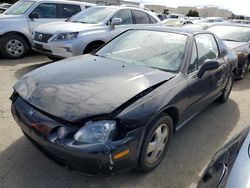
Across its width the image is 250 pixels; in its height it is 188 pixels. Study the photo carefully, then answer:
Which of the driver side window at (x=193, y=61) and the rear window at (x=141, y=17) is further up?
the rear window at (x=141, y=17)

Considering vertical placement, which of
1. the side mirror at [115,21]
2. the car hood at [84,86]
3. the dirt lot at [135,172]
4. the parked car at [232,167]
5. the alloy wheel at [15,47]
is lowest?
the dirt lot at [135,172]

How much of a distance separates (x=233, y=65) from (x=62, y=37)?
3878mm

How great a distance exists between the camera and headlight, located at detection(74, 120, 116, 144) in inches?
77.8

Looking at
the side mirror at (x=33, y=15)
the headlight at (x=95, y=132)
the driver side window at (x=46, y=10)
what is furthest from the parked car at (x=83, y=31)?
the headlight at (x=95, y=132)

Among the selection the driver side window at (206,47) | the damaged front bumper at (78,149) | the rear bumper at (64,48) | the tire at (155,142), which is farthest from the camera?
the rear bumper at (64,48)

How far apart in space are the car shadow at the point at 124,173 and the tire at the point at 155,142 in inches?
5.2

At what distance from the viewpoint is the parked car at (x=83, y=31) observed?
564 cm

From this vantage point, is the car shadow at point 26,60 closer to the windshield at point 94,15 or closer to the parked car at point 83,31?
the parked car at point 83,31

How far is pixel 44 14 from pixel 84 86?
238 inches

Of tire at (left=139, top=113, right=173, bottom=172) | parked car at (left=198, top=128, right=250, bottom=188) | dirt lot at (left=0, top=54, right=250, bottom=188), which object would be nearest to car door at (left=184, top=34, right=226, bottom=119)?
dirt lot at (left=0, top=54, right=250, bottom=188)

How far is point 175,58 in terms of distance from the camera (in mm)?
3006

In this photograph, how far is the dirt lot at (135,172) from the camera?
238cm

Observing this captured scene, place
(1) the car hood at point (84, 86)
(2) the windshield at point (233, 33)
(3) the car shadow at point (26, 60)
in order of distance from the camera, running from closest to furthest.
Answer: (1) the car hood at point (84, 86), (3) the car shadow at point (26, 60), (2) the windshield at point (233, 33)

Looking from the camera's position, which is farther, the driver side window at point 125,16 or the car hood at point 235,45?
the driver side window at point 125,16
